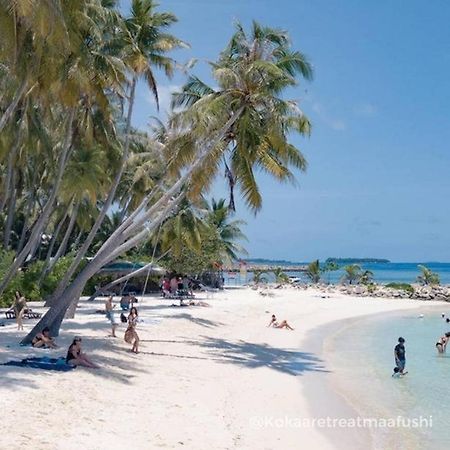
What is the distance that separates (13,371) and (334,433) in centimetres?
604

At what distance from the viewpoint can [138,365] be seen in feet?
43.7

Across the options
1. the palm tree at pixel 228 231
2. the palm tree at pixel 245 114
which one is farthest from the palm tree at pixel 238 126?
the palm tree at pixel 228 231

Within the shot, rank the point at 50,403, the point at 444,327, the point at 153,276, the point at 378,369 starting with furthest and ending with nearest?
1. the point at 153,276
2. the point at 444,327
3. the point at 378,369
4. the point at 50,403

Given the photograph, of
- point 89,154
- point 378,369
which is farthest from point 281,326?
point 89,154

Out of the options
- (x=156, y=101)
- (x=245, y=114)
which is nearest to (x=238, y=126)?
(x=245, y=114)

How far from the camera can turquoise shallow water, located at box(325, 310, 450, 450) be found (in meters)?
10.2

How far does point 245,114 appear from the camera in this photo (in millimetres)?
16656

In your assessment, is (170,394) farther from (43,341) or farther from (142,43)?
(142,43)

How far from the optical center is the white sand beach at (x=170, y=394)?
8.02m

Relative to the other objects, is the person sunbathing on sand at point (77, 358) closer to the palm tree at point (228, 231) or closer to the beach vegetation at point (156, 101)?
the beach vegetation at point (156, 101)

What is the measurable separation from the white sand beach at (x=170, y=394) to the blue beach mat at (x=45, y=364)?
28 centimetres

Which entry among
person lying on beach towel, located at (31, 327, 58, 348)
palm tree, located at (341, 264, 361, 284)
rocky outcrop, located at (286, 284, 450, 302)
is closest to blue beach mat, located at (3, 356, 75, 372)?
person lying on beach towel, located at (31, 327, 58, 348)

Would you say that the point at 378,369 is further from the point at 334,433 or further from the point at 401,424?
the point at 334,433

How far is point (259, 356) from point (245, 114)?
7304 millimetres
